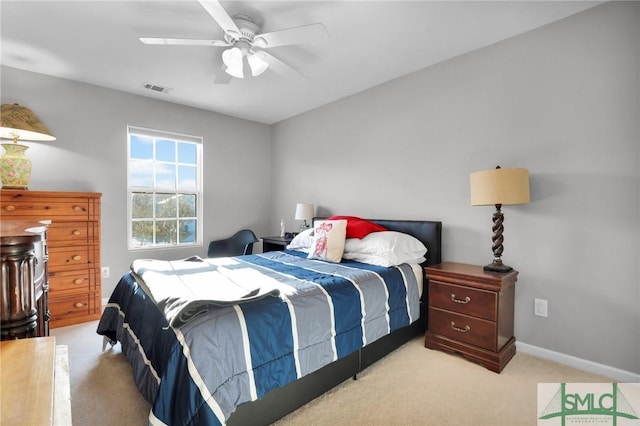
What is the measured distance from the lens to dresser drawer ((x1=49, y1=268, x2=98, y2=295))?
291 cm

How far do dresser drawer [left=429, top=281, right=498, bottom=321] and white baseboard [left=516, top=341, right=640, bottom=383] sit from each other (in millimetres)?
599

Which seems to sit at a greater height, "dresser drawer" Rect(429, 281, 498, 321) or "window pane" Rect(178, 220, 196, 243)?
"window pane" Rect(178, 220, 196, 243)

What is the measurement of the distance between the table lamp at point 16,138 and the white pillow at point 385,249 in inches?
123

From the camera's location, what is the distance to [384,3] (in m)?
2.08

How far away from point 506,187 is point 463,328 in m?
1.11

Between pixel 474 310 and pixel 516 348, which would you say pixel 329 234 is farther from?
pixel 516 348

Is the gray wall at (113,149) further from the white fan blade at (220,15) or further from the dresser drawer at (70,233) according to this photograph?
the white fan blade at (220,15)

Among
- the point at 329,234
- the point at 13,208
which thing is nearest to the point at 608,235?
the point at 329,234

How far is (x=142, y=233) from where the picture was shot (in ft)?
12.7

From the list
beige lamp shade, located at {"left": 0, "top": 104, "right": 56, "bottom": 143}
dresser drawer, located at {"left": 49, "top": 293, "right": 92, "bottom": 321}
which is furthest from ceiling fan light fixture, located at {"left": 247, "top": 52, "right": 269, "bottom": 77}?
dresser drawer, located at {"left": 49, "top": 293, "right": 92, "bottom": 321}

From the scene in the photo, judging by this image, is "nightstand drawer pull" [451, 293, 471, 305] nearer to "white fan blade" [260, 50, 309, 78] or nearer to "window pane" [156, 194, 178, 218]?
"white fan blade" [260, 50, 309, 78]

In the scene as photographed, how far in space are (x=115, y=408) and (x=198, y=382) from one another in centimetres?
94

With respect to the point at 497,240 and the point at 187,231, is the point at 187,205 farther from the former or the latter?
the point at 497,240
